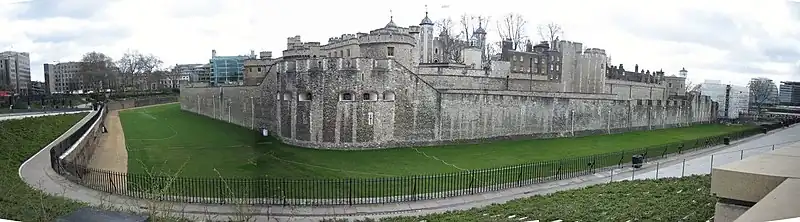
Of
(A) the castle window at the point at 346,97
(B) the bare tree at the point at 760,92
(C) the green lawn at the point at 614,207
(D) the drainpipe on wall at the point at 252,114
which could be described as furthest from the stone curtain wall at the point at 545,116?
(C) the green lawn at the point at 614,207

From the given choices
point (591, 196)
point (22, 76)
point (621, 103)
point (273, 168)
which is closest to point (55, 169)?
point (22, 76)

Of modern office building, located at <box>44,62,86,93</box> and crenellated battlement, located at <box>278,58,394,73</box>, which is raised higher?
crenellated battlement, located at <box>278,58,394,73</box>

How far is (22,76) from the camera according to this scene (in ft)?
23.5

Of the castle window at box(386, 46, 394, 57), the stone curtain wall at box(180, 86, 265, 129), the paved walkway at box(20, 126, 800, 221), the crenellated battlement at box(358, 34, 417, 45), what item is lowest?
the paved walkway at box(20, 126, 800, 221)

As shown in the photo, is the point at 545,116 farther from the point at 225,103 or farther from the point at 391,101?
the point at 225,103

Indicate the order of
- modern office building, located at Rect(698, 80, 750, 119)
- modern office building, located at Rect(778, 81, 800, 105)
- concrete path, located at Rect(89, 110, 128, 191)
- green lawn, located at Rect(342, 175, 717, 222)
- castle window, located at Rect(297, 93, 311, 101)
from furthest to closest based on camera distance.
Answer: castle window, located at Rect(297, 93, 311, 101), modern office building, located at Rect(698, 80, 750, 119), concrete path, located at Rect(89, 110, 128, 191), modern office building, located at Rect(778, 81, 800, 105), green lawn, located at Rect(342, 175, 717, 222)

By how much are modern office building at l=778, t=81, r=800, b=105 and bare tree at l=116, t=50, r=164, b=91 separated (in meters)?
9.58

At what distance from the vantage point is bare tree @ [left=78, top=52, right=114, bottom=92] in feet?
25.7

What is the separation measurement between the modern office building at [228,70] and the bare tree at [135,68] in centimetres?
246

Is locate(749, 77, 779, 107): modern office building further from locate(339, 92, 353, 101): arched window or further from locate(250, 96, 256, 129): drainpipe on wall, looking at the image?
locate(250, 96, 256, 129): drainpipe on wall

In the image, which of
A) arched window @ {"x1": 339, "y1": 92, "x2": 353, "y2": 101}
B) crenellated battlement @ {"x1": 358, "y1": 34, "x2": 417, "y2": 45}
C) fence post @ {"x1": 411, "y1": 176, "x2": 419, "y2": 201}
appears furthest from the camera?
crenellated battlement @ {"x1": 358, "y1": 34, "x2": 417, "y2": 45}

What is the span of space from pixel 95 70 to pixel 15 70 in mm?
1549

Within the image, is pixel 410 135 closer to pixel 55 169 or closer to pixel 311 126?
pixel 311 126

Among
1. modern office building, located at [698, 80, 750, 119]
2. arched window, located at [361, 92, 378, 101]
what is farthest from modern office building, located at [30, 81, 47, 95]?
modern office building, located at [698, 80, 750, 119]
